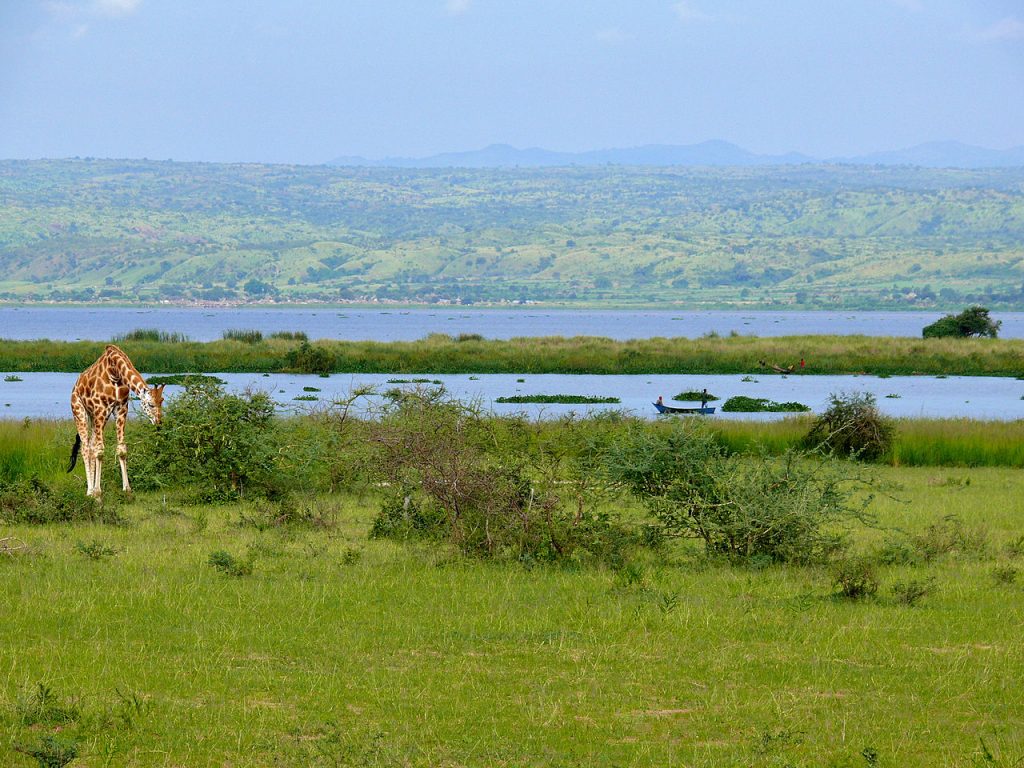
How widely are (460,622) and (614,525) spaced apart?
4.27m

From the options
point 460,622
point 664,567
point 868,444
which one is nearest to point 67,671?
point 460,622

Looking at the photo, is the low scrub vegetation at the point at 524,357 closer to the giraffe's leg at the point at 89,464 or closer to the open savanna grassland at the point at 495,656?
the giraffe's leg at the point at 89,464

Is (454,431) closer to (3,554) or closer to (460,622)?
(460,622)

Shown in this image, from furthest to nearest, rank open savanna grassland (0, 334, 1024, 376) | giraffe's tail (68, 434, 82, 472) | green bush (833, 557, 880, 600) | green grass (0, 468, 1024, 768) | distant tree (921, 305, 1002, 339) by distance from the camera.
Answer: distant tree (921, 305, 1002, 339), open savanna grassland (0, 334, 1024, 376), giraffe's tail (68, 434, 82, 472), green bush (833, 557, 880, 600), green grass (0, 468, 1024, 768)

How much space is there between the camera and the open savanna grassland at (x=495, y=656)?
855 centimetres

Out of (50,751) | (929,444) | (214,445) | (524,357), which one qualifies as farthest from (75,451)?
→ (524,357)

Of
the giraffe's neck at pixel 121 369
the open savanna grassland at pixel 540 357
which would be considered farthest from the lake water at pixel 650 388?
the giraffe's neck at pixel 121 369

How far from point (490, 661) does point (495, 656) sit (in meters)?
0.19

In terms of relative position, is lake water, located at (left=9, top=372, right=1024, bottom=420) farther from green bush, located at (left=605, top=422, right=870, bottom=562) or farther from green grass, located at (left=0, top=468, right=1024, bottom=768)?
green grass, located at (left=0, top=468, right=1024, bottom=768)

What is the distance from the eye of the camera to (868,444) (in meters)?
28.6

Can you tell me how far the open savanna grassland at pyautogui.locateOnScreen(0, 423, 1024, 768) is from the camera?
8.55 m

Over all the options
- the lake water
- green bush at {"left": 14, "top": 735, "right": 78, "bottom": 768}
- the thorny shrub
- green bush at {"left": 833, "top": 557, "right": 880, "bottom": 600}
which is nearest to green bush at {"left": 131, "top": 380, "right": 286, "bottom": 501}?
the thorny shrub

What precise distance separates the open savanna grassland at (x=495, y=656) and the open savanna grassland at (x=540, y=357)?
50.1 meters

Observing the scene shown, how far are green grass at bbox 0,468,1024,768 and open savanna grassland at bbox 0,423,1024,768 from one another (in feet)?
0.10
